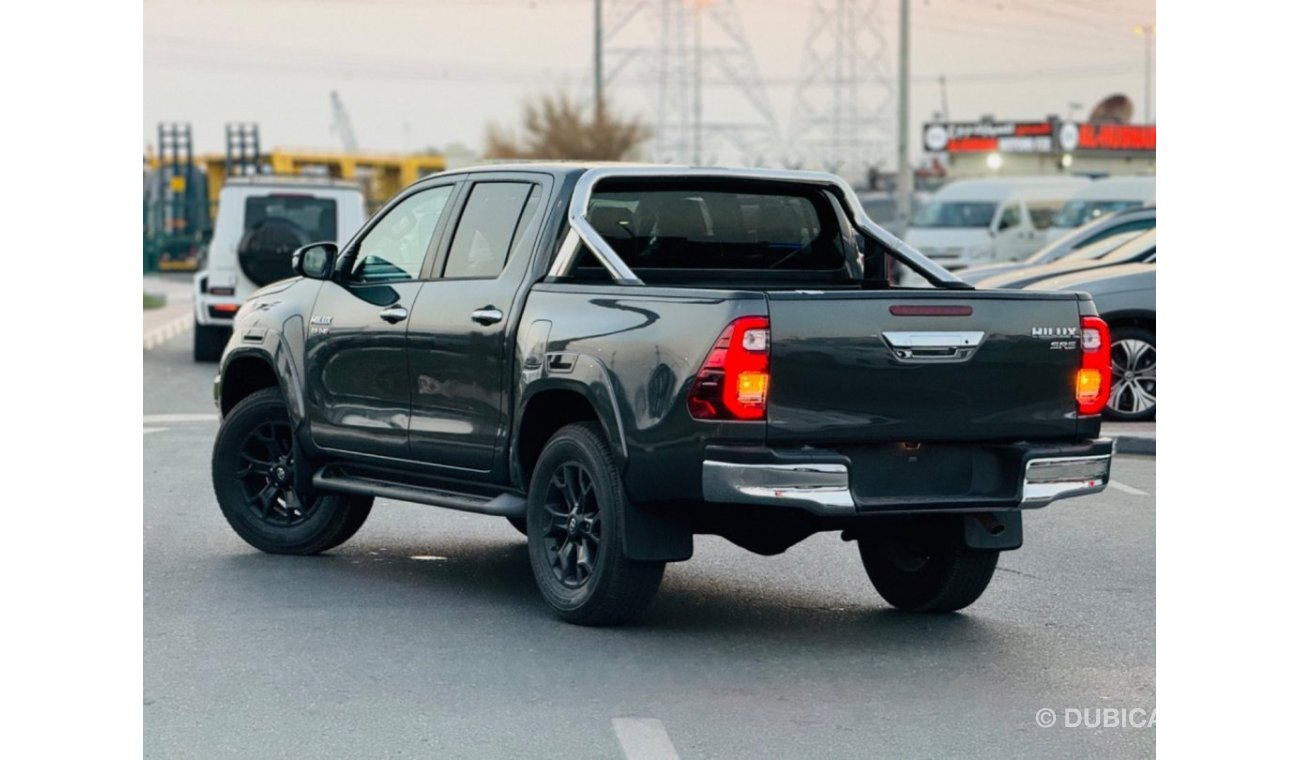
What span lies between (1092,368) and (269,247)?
1552 centimetres

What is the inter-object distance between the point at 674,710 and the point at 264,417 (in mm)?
3970

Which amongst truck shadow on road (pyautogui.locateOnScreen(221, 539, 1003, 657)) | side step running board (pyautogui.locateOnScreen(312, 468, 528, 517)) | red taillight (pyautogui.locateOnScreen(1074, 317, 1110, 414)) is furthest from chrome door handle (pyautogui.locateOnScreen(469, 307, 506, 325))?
red taillight (pyautogui.locateOnScreen(1074, 317, 1110, 414))

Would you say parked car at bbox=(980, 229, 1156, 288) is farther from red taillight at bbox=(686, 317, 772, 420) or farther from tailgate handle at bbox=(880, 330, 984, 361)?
red taillight at bbox=(686, 317, 772, 420)

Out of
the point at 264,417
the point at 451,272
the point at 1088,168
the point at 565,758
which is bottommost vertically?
the point at 565,758

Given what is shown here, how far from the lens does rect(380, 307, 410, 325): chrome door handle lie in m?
9.05

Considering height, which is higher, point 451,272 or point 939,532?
point 451,272

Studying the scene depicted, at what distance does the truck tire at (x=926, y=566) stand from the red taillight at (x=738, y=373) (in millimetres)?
1127

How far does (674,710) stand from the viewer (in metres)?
6.65

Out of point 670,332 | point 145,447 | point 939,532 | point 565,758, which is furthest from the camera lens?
point 145,447

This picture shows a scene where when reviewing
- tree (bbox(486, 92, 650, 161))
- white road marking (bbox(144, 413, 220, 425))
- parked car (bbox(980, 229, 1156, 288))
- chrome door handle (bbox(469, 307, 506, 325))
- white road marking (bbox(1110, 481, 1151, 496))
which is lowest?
white road marking (bbox(1110, 481, 1151, 496))

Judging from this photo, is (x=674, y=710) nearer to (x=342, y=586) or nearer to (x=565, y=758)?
(x=565, y=758)

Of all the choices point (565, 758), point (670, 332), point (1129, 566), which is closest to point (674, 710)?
point (565, 758)

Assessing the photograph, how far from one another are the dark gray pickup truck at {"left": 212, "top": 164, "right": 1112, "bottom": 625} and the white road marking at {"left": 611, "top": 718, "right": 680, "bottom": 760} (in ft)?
3.46

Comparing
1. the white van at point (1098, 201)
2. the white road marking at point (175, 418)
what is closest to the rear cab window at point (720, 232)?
the white road marking at point (175, 418)
